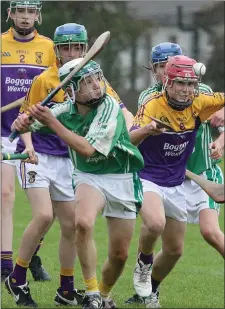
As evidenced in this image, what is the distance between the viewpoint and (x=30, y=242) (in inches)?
299

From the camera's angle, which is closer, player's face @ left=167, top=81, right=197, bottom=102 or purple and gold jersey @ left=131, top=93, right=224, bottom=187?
player's face @ left=167, top=81, right=197, bottom=102

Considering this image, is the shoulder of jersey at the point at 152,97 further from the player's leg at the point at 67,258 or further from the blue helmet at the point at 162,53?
the player's leg at the point at 67,258

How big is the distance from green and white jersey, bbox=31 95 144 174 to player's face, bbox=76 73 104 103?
9 centimetres

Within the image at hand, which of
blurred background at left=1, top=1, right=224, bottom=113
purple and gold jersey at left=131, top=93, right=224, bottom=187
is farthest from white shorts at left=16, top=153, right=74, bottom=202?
blurred background at left=1, top=1, right=224, bottom=113

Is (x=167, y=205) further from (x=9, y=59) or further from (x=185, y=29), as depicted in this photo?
(x=185, y=29)

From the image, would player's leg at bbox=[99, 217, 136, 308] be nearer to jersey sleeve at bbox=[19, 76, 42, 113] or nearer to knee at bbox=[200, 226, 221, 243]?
knee at bbox=[200, 226, 221, 243]

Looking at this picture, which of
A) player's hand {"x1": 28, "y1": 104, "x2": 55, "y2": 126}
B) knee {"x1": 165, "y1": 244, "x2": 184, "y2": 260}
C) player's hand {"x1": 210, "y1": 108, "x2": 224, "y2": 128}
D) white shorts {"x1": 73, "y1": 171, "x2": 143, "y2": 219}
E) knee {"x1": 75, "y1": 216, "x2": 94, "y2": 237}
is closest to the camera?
player's hand {"x1": 28, "y1": 104, "x2": 55, "y2": 126}

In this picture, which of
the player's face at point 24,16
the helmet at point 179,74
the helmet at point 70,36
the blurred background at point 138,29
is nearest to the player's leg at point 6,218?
the player's face at point 24,16

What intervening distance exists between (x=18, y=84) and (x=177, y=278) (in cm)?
236

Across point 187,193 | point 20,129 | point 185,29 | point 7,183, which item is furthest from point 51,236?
point 185,29

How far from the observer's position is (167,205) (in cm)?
774

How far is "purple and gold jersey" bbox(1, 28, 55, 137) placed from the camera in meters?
8.64

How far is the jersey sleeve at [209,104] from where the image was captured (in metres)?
7.68

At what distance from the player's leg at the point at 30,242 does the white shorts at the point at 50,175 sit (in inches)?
4.3
